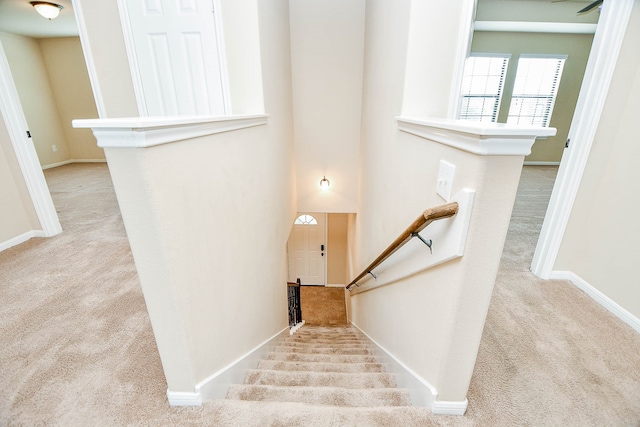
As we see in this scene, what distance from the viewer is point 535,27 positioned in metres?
5.70

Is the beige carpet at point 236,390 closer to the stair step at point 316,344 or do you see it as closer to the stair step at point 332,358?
the stair step at point 332,358

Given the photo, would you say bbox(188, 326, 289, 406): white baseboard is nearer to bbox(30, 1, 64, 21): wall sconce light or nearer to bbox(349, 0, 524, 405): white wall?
bbox(349, 0, 524, 405): white wall

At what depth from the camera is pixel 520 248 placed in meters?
2.79

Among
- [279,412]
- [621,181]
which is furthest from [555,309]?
[279,412]

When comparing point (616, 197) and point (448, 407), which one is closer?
point (448, 407)

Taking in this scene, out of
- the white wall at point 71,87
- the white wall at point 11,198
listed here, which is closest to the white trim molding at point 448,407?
the white wall at point 11,198

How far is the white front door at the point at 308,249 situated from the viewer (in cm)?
588

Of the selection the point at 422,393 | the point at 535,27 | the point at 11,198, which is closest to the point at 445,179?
the point at 422,393

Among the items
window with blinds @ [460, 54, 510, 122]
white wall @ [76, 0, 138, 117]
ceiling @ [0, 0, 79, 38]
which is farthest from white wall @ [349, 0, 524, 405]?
window with blinds @ [460, 54, 510, 122]

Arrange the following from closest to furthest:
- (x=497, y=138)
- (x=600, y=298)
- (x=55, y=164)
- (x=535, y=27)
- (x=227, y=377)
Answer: (x=497, y=138), (x=227, y=377), (x=600, y=298), (x=535, y=27), (x=55, y=164)

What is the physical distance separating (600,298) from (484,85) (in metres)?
6.11

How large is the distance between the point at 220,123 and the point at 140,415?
133 centimetres

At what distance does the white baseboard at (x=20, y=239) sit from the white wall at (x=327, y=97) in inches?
112

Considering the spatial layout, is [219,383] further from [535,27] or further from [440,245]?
[535,27]
